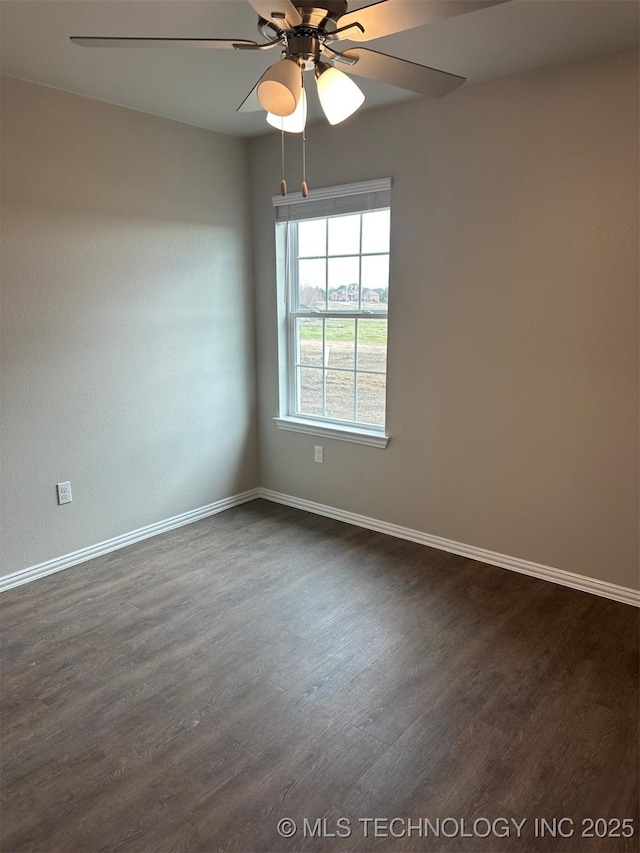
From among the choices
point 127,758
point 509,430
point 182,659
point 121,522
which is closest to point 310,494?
point 121,522

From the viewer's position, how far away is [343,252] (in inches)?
138

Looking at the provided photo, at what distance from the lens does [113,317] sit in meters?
3.14

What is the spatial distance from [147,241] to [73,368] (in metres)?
0.86

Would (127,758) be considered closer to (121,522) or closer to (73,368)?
(121,522)

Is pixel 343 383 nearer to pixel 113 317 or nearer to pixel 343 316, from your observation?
pixel 343 316

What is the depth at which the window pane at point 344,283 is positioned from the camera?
137 inches

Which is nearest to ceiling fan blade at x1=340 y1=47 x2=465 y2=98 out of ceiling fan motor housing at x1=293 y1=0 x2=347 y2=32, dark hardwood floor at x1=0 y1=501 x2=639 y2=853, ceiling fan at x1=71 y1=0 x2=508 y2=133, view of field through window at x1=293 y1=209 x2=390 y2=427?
ceiling fan at x1=71 y1=0 x2=508 y2=133

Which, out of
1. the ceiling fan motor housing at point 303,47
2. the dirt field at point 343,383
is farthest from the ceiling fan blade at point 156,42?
the dirt field at point 343,383

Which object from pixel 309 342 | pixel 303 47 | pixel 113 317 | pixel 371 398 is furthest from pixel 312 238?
pixel 303 47

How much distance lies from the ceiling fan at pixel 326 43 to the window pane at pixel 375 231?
1.48 m

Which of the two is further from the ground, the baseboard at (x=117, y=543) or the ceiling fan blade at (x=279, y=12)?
the ceiling fan blade at (x=279, y=12)

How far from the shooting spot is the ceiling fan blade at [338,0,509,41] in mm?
1328

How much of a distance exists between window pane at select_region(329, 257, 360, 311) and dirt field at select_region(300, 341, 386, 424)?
0.25 meters

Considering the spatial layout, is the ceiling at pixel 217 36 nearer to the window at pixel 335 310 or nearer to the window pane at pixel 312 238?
the window at pixel 335 310
